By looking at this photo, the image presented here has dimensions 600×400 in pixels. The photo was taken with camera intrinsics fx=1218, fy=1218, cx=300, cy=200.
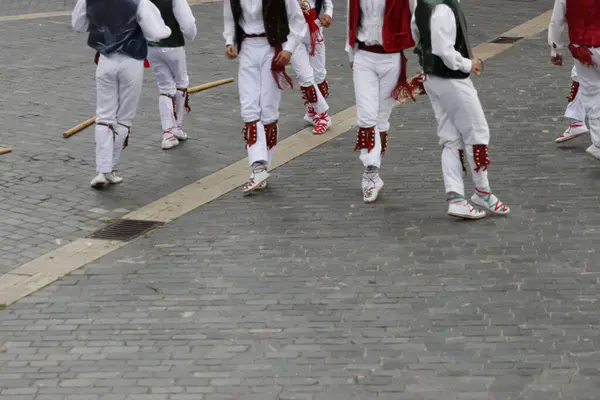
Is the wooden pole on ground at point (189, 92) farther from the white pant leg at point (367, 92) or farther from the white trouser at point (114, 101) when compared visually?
the white pant leg at point (367, 92)

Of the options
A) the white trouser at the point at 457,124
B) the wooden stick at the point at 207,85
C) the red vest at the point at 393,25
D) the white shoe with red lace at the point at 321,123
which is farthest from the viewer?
the wooden stick at the point at 207,85

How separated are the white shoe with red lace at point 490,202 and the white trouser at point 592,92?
157cm

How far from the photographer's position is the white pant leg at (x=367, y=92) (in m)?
9.73

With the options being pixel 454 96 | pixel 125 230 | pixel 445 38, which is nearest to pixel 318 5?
pixel 454 96

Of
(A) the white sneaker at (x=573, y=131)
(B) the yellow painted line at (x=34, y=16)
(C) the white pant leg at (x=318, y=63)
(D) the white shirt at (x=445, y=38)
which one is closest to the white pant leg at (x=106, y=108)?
(C) the white pant leg at (x=318, y=63)

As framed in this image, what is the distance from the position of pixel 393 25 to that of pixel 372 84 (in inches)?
19.9

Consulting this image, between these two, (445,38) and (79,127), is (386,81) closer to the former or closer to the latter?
(445,38)

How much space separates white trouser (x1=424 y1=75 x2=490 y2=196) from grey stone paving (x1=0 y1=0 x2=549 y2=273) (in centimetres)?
243

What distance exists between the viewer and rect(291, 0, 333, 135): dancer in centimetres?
1173

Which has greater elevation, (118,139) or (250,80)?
(250,80)

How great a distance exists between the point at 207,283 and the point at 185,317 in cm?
60

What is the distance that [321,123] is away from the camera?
12.0 metres

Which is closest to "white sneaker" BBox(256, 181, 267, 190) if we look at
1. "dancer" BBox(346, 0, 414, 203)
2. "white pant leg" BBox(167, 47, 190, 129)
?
"dancer" BBox(346, 0, 414, 203)

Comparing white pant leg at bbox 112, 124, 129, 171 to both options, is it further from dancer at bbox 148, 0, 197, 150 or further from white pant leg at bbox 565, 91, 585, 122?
white pant leg at bbox 565, 91, 585, 122
